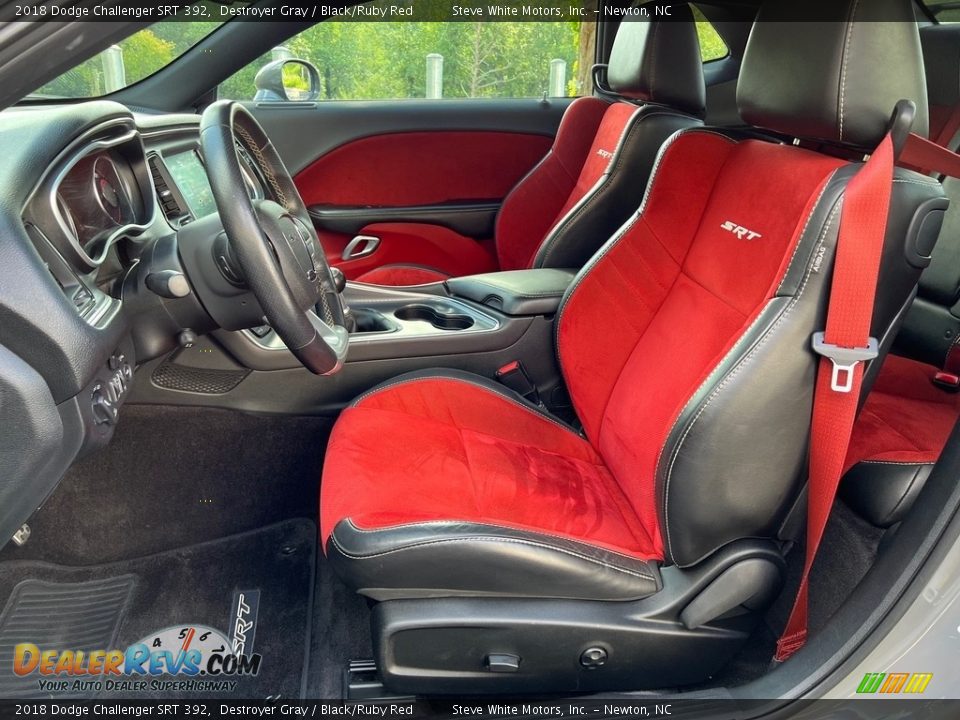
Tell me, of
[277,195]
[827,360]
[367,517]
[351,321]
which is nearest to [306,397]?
[351,321]

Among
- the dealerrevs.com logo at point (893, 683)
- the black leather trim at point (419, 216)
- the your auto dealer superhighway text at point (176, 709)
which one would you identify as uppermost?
the dealerrevs.com logo at point (893, 683)

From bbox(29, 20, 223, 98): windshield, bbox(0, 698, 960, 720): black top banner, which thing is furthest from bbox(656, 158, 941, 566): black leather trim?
bbox(29, 20, 223, 98): windshield

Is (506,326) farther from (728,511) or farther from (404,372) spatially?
(728,511)

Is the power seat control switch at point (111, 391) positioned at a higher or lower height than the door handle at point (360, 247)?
higher

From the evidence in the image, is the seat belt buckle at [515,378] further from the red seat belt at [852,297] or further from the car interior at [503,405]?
the red seat belt at [852,297]

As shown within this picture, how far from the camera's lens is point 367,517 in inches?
45.1

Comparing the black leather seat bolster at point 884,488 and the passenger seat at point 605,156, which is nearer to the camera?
the black leather seat bolster at point 884,488

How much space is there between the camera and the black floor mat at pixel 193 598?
1434 mm

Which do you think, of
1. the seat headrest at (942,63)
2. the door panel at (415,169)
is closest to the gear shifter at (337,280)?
the door panel at (415,169)

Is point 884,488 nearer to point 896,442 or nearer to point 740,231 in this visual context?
point 896,442

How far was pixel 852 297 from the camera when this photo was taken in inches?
38.0

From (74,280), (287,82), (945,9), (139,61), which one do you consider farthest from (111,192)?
(945,9)

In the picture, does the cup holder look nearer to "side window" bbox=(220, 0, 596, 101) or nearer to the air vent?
the air vent

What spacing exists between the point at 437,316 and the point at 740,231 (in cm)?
84
